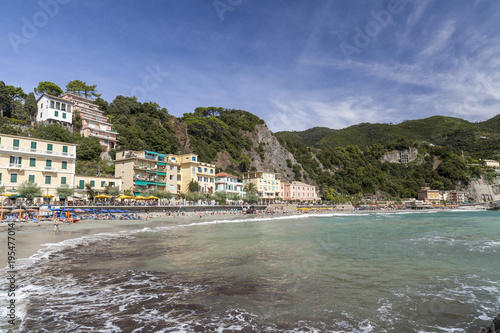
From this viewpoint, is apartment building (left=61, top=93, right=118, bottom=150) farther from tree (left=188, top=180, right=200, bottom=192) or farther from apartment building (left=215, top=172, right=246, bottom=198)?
apartment building (left=215, top=172, right=246, bottom=198)

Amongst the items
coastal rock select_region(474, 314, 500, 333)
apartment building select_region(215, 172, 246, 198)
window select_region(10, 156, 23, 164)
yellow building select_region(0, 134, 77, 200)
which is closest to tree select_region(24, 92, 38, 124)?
yellow building select_region(0, 134, 77, 200)

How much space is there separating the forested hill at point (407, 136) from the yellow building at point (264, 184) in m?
78.4

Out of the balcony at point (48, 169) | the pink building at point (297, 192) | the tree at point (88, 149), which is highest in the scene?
the tree at point (88, 149)

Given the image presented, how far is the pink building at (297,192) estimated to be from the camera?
80.4m

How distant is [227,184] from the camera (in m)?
61.5

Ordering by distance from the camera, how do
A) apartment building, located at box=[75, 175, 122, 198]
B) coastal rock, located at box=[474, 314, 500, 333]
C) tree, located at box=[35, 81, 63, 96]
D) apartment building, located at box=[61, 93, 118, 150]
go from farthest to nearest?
1. tree, located at box=[35, 81, 63, 96]
2. apartment building, located at box=[61, 93, 118, 150]
3. apartment building, located at box=[75, 175, 122, 198]
4. coastal rock, located at box=[474, 314, 500, 333]

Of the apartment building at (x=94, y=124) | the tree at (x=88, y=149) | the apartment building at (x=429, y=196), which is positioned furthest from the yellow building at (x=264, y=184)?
the apartment building at (x=429, y=196)

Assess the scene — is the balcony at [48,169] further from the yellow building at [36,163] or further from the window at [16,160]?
the window at [16,160]

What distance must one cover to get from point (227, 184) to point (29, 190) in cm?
3739

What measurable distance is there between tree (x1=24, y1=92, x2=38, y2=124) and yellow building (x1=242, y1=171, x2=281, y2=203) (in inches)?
1766

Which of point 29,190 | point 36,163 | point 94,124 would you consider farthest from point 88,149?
point 29,190

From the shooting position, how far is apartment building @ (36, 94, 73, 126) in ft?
149

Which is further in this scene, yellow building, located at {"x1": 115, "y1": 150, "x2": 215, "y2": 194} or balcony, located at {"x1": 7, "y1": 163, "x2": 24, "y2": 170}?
yellow building, located at {"x1": 115, "y1": 150, "x2": 215, "y2": 194}

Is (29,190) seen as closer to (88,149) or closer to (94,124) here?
(88,149)
